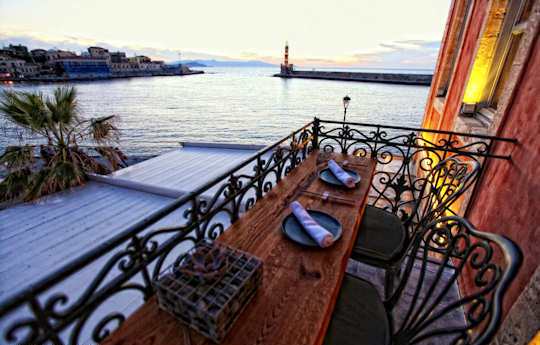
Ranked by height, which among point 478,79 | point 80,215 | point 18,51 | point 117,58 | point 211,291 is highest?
point 18,51

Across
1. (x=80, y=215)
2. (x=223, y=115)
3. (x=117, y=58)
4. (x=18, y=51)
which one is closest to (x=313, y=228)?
(x=80, y=215)

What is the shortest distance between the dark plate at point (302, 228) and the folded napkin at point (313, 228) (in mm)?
33

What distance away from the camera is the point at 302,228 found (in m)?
1.46

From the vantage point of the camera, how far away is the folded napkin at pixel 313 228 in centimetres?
130

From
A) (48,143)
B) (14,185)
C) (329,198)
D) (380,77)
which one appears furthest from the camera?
(380,77)

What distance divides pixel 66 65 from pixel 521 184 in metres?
82.4

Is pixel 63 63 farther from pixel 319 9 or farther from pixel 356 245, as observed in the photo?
pixel 356 245

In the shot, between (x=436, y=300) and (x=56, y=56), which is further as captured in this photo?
(x=56, y=56)

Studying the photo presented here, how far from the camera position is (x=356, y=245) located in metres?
1.88

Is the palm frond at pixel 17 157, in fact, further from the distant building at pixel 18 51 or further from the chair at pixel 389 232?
the distant building at pixel 18 51

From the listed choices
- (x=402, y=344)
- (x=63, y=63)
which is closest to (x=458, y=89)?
(x=402, y=344)

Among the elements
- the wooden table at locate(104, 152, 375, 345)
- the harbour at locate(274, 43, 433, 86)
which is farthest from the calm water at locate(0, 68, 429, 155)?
the harbour at locate(274, 43, 433, 86)

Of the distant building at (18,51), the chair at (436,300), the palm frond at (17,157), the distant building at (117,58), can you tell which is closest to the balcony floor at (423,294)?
the chair at (436,300)

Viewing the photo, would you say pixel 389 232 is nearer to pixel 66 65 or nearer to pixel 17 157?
pixel 17 157
